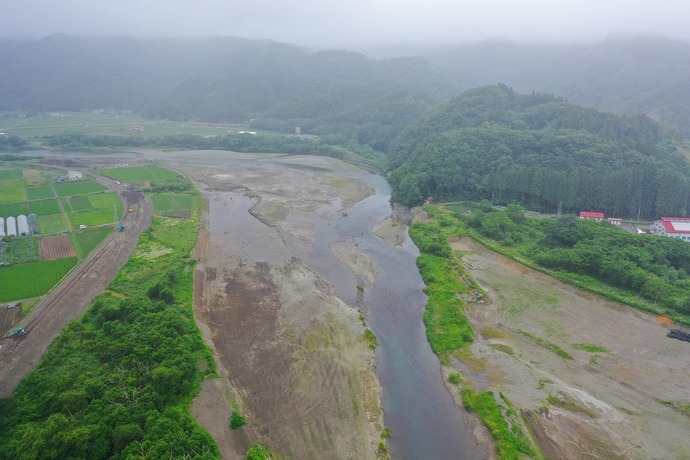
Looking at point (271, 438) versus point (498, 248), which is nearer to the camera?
point (271, 438)

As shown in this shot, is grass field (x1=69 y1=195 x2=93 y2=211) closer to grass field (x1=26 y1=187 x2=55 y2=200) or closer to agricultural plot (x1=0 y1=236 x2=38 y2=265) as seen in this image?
grass field (x1=26 y1=187 x2=55 y2=200)

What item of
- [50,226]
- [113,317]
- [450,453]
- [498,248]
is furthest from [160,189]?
[450,453]

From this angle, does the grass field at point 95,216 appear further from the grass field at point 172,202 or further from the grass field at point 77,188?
the grass field at point 77,188

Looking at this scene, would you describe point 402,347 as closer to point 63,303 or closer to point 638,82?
point 63,303

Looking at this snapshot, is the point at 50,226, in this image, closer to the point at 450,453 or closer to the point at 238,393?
the point at 238,393

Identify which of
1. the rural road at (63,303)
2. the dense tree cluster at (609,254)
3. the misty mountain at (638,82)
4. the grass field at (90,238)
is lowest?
the rural road at (63,303)

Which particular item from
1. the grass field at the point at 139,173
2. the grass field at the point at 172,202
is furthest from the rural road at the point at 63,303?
the grass field at the point at 139,173

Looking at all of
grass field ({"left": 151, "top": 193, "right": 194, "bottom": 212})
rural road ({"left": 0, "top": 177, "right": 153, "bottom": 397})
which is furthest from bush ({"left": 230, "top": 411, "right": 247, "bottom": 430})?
grass field ({"left": 151, "top": 193, "right": 194, "bottom": 212})
